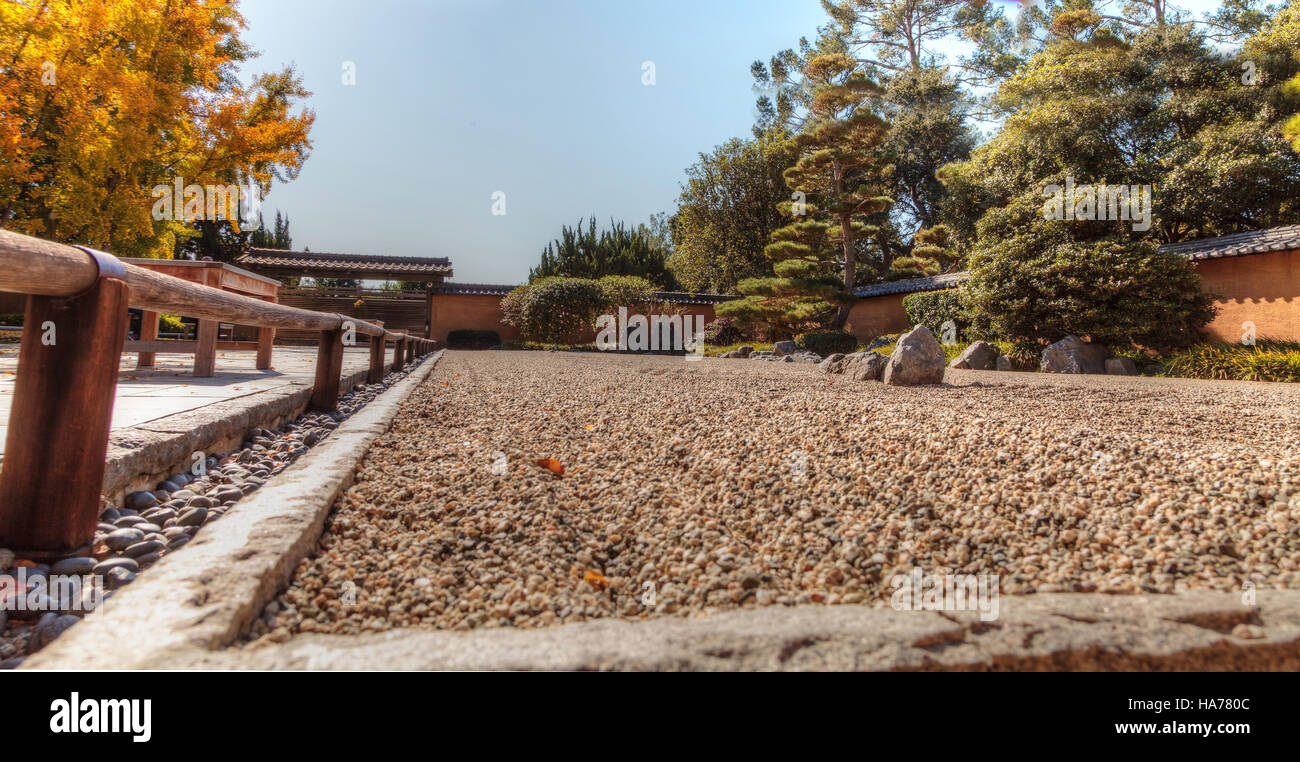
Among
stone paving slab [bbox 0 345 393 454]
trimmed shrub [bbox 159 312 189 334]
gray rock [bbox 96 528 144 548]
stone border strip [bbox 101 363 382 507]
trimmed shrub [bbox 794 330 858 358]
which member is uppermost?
trimmed shrub [bbox 159 312 189 334]

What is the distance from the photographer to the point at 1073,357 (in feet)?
24.9

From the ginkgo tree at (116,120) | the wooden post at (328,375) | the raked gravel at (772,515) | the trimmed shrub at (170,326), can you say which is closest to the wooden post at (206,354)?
the wooden post at (328,375)

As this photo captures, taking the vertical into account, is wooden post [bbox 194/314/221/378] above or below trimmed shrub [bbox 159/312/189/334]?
below

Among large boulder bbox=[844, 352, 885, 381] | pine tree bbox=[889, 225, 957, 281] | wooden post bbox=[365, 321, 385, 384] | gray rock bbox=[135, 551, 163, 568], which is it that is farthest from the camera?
pine tree bbox=[889, 225, 957, 281]

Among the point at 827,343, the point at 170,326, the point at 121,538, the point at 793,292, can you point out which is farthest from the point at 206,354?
the point at 170,326

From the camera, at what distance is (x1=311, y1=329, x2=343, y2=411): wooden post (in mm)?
3238

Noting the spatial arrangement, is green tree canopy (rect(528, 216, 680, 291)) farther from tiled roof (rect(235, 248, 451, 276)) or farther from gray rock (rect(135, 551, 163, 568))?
gray rock (rect(135, 551, 163, 568))

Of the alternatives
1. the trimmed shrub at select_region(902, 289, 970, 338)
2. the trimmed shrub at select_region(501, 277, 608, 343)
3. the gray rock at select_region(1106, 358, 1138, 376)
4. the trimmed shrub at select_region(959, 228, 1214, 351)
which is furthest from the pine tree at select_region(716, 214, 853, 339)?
the gray rock at select_region(1106, 358, 1138, 376)

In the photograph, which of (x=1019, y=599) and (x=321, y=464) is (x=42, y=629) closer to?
(x=321, y=464)

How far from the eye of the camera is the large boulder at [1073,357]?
7.59m

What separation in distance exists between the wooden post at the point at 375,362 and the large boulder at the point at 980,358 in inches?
299

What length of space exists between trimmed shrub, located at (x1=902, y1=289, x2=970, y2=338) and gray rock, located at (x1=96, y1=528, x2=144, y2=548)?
10910mm

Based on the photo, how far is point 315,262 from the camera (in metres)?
16.9
